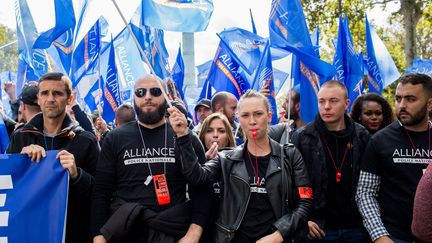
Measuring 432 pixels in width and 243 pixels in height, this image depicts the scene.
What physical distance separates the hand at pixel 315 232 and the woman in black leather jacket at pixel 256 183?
418mm

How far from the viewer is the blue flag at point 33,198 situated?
13.8 feet

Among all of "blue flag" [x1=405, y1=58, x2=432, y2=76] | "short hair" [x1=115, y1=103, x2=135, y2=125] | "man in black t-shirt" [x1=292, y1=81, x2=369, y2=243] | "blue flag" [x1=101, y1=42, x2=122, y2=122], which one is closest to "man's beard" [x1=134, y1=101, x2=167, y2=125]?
"man in black t-shirt" [x1=292, y1=81, x2=369, y2=243]

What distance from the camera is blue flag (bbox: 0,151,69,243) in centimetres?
421

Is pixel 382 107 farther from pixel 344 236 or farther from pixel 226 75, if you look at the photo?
pixel 226 75

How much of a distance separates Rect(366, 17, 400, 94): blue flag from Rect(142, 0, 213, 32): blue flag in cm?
460

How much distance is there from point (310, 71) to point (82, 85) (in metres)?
6.25

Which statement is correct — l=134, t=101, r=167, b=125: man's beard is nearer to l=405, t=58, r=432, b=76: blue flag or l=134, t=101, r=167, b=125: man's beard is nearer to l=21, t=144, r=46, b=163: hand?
l=21, t=144, r=46, b=163: hand

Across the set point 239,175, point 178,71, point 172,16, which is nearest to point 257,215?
point 239,175

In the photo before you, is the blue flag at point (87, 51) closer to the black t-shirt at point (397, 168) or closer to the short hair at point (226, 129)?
the short hair at point (226, 129)

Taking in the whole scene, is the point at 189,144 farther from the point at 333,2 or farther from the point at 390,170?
the point at 333,2

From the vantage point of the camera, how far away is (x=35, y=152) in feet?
13.8

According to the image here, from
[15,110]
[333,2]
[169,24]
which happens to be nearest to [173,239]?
[169,24]

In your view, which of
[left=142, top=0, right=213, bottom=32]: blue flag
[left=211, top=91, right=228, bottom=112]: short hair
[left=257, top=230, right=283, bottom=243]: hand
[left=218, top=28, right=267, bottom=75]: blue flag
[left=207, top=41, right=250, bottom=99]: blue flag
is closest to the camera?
[left=257, top=230, right=283, bottom=243]: hand

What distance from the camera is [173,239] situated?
4.12 metres
